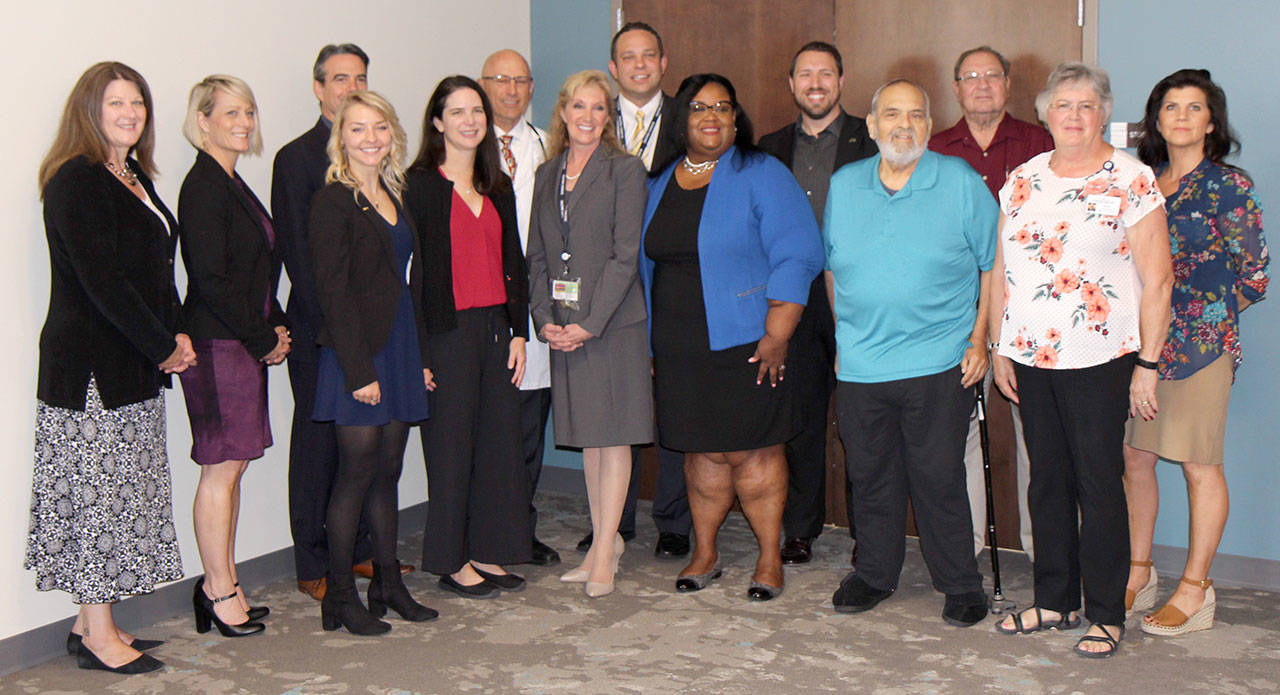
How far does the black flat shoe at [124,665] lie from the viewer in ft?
10.3

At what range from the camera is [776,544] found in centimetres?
379

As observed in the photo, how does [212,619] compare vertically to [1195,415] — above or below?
below

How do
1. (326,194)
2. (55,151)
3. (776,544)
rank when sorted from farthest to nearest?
(776,544)
(326,194)
(55,151)

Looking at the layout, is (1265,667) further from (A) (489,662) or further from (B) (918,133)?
(A) (489,662)

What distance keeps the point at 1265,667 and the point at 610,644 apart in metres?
1.87

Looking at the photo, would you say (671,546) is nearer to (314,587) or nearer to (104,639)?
(314,587)

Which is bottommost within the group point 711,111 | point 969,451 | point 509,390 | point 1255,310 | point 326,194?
point 969,451

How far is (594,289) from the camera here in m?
3.64

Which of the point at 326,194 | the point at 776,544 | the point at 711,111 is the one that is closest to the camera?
the point at 326,194

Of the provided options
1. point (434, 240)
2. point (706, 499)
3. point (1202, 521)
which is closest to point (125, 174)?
point (434, 240)

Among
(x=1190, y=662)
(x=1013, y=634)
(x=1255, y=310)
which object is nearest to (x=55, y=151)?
(x=1013, y=634)

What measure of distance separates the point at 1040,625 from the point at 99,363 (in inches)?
114

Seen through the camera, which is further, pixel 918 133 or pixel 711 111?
pixel 711 111

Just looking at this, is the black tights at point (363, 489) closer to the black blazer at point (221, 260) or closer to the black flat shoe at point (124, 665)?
the black blazer at point (221, 260)
